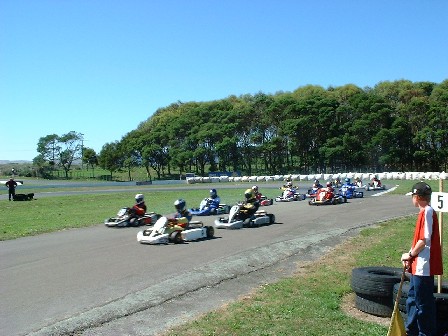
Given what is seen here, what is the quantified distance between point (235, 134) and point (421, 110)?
23.7 metres

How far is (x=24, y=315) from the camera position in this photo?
6727mm

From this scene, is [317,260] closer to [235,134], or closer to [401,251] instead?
[401,251]

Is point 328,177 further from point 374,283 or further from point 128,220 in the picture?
point 374,283

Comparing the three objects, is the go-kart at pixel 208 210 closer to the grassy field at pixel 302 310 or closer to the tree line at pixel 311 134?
the grassy field at pixel 302 310

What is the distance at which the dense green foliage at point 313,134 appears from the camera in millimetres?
59625

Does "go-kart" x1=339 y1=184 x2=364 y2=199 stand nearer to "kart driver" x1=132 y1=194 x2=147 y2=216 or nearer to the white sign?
"kart driver" x1=132 y1=194 x2=147 y2=216

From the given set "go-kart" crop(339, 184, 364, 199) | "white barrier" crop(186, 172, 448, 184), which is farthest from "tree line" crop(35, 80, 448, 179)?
"go-kart" crop(339, 184, 364, 199)

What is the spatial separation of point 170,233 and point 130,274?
410 centimetres

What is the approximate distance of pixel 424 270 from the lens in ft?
17.4

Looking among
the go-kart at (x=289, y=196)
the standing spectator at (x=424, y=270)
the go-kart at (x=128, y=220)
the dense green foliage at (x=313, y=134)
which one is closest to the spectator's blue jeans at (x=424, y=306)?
the standing spectator at (x=424, y=270)

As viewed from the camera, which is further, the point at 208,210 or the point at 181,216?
the point at 208,210

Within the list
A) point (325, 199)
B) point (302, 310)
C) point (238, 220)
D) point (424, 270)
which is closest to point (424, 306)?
point (424, 270)

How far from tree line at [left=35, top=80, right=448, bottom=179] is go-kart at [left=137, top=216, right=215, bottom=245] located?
47860 mm

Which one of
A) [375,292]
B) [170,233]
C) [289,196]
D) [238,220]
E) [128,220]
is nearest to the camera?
[375,292]
